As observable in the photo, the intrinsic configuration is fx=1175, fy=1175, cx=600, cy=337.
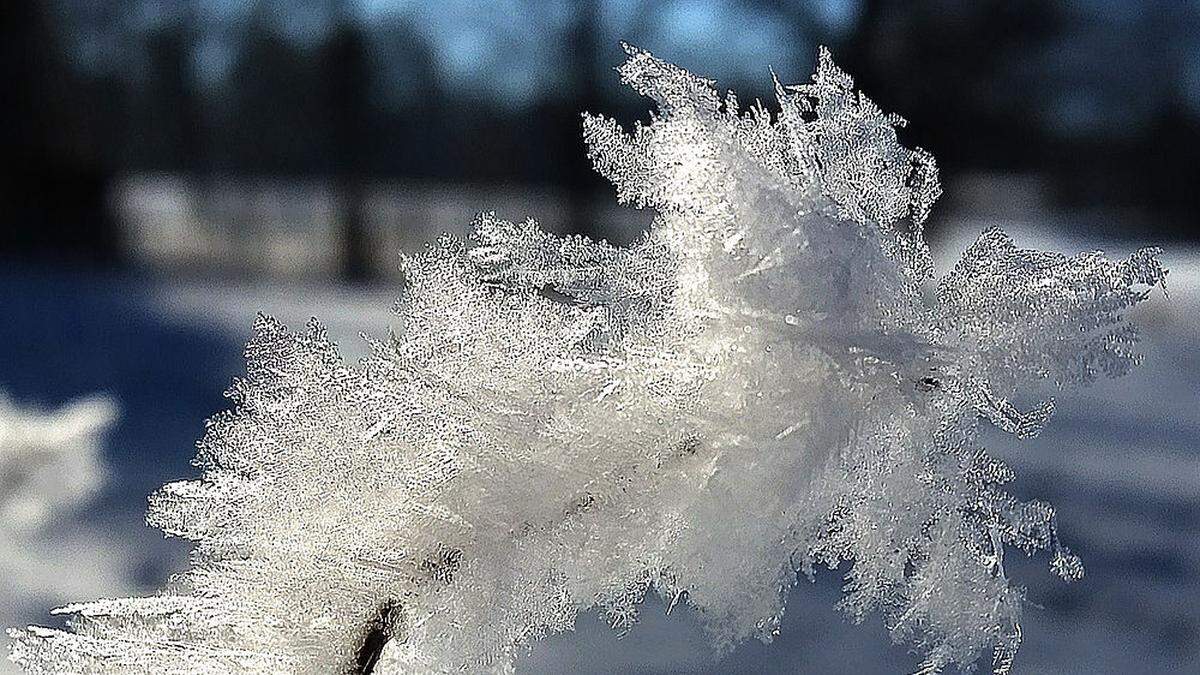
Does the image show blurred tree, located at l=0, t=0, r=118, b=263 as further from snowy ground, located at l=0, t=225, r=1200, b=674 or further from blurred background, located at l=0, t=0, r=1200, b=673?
snowy ground, located at l=0, t=225, r=1200, b=674

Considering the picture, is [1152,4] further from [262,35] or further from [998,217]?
[262,35]

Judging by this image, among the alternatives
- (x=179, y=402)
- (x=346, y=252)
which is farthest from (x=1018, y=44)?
(x=179, y=402)

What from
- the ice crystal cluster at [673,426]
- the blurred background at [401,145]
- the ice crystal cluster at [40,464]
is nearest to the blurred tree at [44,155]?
the blurred background at [401,145]

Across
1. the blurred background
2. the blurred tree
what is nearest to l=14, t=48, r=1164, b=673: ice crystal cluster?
the blurred background

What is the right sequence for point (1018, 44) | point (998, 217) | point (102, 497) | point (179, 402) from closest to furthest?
point (102, 497) → point (179, 402) → point (1018, 44) → point (998, 217)

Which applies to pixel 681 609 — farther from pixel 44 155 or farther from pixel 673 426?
pixel 44 155

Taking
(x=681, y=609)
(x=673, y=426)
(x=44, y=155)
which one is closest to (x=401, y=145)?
(x=44, y=155)

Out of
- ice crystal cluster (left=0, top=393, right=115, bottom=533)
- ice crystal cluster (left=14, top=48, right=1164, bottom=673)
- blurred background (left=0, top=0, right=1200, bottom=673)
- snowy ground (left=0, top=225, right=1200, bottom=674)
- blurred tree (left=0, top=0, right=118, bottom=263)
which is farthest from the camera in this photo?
blurred tree (left=0, top=0, right=118, bottom=263)

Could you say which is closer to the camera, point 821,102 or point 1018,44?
point 821,102
